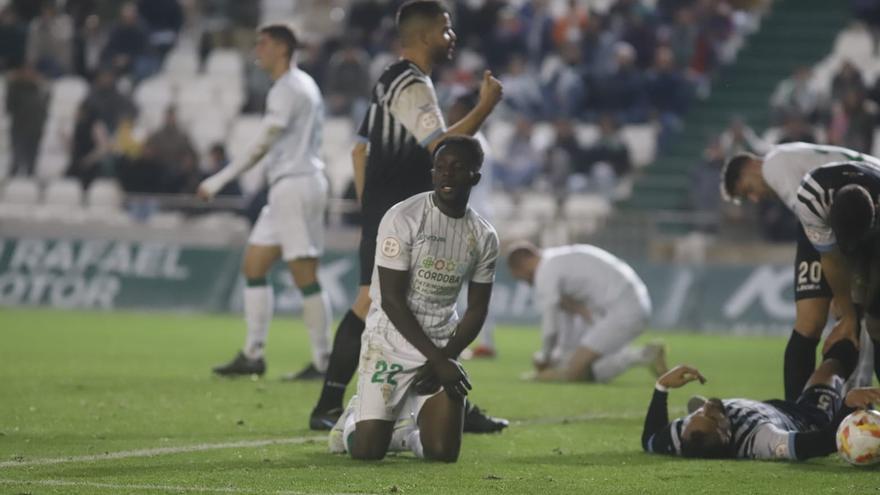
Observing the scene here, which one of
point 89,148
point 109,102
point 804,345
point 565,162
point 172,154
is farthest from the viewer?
point 109,102

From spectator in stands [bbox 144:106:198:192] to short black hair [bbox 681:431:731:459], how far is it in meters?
16.0

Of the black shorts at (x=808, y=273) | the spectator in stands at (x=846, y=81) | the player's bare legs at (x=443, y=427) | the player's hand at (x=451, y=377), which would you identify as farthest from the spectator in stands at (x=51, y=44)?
the player's hand at (x=451, y=377)

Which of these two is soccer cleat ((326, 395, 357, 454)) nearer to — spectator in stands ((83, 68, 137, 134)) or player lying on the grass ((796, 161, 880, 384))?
player lying on the grass ((796, 161, 880, 384))

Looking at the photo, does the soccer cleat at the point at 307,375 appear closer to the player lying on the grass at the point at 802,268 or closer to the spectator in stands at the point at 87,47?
the player lying on the grass at the point at 802,268

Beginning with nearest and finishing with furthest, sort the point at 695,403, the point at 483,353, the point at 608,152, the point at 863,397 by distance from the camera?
1. the point at 863,397
2. the point at 695,403
3. the point at 483,353
4. the point at 608,152

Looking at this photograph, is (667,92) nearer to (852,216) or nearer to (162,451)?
(852,216)

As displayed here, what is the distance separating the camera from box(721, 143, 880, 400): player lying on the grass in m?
8.71

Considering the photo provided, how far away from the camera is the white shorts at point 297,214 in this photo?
11.4 meters

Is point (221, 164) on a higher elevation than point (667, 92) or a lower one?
lower

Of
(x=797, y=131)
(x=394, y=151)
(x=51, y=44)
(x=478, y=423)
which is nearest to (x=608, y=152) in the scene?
(x=797, y=131)

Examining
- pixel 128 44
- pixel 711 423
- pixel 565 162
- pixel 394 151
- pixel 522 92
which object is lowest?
→ pixel 711 423

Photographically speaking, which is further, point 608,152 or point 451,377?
point 608,152

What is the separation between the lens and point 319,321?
1153 centimetres

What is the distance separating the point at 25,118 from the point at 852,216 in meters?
19.9
